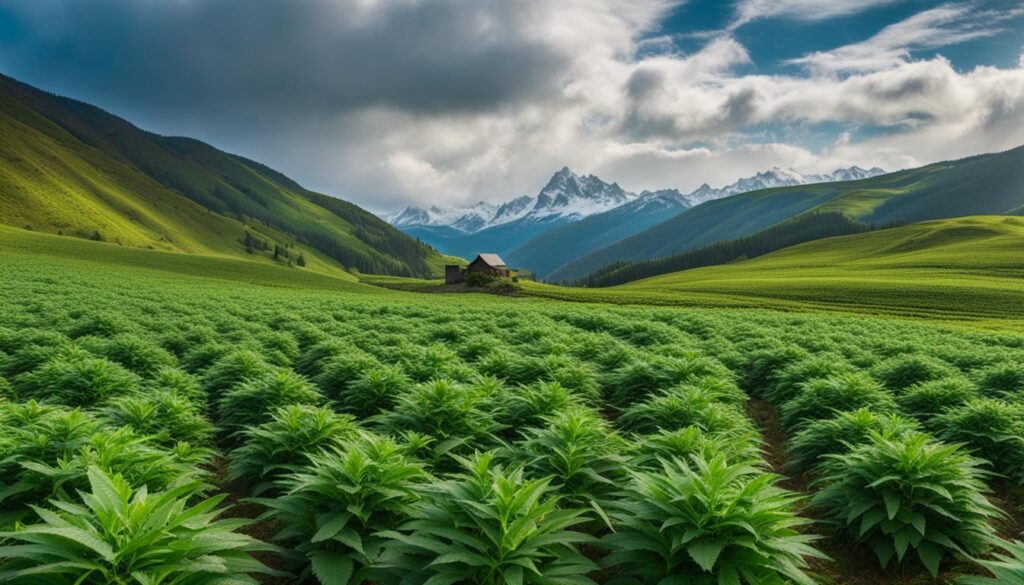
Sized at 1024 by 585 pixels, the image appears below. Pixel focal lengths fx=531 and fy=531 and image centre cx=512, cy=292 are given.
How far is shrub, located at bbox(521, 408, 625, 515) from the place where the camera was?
7.50 meters

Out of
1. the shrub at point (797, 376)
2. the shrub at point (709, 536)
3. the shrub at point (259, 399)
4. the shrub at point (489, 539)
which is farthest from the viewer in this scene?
the shrub at point (797, 376)

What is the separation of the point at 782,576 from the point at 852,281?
10472 centimetres

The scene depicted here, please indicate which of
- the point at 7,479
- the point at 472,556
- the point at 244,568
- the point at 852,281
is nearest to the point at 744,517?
the point at 472,556

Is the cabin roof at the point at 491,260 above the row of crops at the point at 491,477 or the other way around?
above

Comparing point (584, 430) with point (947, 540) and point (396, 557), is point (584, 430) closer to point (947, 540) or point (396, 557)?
point (396, 557)

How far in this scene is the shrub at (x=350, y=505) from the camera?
19.6ft

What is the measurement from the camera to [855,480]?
7590 mm

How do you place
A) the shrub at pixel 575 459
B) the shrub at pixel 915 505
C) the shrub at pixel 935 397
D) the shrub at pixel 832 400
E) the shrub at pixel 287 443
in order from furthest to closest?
the shrub at pixel 935 397, the shrub at pixel 832 400, the shrub at pixel 287 443, the shrub at pixel 575 459, the shrub at pixel 915 505

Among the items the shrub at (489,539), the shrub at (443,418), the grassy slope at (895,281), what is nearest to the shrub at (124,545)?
the shrub at (489,539)

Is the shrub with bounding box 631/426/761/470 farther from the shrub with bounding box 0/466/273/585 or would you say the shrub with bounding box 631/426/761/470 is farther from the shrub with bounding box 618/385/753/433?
the shrub with bounding box 0/466/273/585

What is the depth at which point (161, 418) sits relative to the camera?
9.82 meters

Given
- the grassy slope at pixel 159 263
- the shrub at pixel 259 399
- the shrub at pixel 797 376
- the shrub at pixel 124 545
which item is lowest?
the shrub at pixel 797 376

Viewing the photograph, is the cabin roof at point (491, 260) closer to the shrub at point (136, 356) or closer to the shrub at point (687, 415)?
the shrub at point (136, 356)

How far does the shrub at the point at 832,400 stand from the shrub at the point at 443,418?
7809 mm
